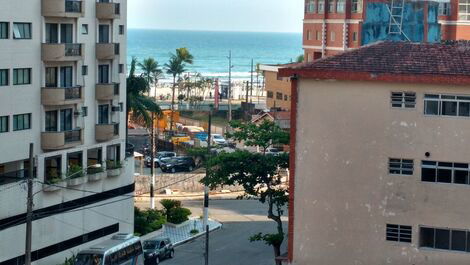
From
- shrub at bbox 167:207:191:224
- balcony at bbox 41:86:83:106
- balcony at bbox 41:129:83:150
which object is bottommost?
shrub at bbox 167:207:191:224

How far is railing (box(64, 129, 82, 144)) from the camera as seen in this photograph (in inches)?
1640

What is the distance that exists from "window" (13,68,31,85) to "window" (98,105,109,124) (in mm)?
5547

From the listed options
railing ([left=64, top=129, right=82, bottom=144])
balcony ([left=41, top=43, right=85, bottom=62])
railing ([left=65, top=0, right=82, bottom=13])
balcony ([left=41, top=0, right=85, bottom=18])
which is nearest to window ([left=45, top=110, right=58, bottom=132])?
railing ([left=64, top=129, right=82, bottom=144])

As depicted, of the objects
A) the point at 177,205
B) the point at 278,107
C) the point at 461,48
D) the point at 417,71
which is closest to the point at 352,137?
the point at 417,71

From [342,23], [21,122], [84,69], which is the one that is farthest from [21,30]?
[342,23]

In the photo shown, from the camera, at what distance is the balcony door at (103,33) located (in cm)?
4394

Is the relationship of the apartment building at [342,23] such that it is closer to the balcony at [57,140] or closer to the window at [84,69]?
the window at [84,69]

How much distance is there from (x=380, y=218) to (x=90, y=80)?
64.7 ft

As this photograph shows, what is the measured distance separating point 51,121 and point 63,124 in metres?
0.68

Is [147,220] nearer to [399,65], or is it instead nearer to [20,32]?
[20,32]

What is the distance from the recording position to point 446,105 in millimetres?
26578

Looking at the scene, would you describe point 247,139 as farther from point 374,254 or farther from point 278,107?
point 278,107

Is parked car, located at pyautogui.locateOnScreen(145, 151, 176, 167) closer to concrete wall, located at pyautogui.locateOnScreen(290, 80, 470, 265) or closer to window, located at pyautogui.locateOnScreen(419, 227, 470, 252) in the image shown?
concrete wall, located at pyautogui.locateOnScreen(290, 80, 470, 265)

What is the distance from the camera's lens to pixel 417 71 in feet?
88.0
